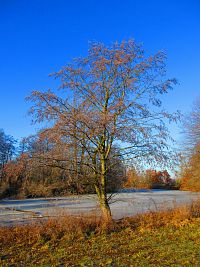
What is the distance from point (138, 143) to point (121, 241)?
3112 millimetres

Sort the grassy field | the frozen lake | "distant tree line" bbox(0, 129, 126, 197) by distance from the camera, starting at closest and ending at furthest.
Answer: the grassy field < "distant tree line" bbox(0, 129, 126, 197) < the frozen lake

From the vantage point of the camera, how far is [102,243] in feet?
24.0

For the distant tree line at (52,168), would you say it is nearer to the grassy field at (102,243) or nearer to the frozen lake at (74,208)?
the frozen lake at (74,208)

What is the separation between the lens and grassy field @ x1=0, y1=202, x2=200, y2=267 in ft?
18.8

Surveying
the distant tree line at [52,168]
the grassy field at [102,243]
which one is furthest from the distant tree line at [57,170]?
the grassy field at [102,243]

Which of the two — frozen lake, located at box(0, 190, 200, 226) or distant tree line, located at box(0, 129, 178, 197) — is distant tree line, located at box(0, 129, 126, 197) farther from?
frozen lake, located at box(0, 190, 200, 226)

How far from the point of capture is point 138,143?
29.7ft

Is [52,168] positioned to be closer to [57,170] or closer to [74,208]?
[57,170]

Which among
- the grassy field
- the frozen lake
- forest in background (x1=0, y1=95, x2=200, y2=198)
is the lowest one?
the grassy field

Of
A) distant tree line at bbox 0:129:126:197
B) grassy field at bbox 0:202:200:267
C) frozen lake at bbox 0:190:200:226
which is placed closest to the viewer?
grassy field at bbox 0:202:200:267

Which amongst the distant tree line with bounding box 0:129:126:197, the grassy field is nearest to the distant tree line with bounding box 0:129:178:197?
the distant tree line with bounding box 0:129:126:197

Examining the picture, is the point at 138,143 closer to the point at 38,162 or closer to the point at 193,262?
the point at 38,162

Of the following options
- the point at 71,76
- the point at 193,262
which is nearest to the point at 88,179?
the point at 71,76

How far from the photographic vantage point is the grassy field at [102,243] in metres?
5.73
